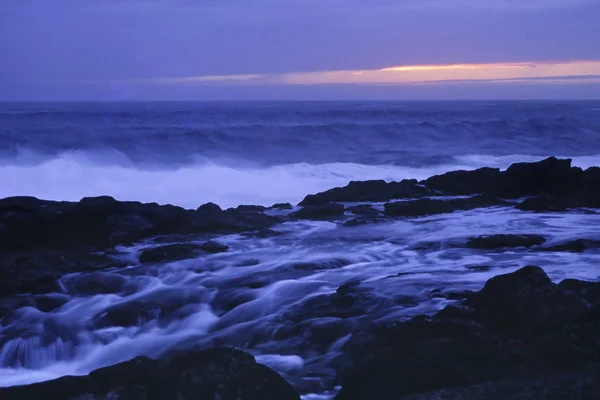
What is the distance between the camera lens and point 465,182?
1334cm

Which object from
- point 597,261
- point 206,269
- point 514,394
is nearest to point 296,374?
point 514,394

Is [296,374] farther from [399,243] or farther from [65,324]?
[399,243]

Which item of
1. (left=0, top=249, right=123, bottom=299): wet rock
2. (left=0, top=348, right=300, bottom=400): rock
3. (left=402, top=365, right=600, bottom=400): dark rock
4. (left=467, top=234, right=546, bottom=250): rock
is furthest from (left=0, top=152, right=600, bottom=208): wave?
(left=402, top=365, right=600, bottom=400): dark rock

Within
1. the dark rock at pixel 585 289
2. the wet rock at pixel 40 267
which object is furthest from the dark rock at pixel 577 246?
the wet rock at pixel 40 267

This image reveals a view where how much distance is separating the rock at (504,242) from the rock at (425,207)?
2.27m

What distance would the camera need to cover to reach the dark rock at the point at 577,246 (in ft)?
27.0

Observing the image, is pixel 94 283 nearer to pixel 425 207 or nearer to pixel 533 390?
pixel 533 390

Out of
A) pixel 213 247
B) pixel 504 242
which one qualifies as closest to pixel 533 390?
pixel 504 242

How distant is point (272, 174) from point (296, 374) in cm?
1656

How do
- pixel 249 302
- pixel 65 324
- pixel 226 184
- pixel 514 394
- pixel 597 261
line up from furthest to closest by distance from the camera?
pixel 226 184 < pixel 597 261 < pixel 249 302 < pixel 65 324 < pixel 514 394

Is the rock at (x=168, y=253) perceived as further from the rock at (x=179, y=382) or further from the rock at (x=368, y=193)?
the rock at (x=179, y=382)

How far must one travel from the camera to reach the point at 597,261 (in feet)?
24.8

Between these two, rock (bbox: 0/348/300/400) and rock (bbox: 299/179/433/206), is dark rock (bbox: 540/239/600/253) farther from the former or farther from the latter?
rock (bbox: 0/348/300/400)

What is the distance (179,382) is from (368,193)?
919 centimetres
